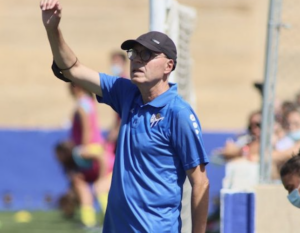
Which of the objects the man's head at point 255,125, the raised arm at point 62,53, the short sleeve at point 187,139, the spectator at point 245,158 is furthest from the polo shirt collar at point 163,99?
the man's head at point 255,125

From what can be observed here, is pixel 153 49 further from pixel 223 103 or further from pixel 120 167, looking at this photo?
pixel 223 103

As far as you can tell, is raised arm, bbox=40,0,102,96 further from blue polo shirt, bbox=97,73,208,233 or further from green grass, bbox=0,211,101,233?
green grass, bbox=0,211,101,233

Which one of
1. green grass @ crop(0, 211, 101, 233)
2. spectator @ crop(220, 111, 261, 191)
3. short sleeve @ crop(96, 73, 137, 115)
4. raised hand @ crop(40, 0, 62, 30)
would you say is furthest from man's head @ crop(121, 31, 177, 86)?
green grass @ crop(0, 211, 101, 233)

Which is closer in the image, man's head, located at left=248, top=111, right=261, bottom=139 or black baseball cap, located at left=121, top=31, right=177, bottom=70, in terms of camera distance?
black baseball cap, located at left=121, top=31, right=177, bottom=70

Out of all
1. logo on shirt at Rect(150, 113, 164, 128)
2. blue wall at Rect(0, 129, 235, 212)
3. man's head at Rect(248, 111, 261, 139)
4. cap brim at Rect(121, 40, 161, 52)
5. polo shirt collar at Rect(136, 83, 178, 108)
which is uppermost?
cap brim at Rect(121, 40, 161, 52)

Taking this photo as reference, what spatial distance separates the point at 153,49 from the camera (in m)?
5.03

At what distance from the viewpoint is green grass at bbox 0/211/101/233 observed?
37.2ft

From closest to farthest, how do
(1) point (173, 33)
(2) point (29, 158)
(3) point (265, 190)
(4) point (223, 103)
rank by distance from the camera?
(3) point (265, 190), (1) point (173, 33), (2) point (29, 158), (4) point (223, 103)

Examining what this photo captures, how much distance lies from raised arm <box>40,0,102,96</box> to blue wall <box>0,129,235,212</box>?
8.20 m

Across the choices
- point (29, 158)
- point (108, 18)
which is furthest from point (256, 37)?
point (29, 158)

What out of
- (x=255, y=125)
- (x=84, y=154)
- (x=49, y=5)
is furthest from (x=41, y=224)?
(x=49, y=5)

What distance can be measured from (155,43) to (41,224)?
23.7ft

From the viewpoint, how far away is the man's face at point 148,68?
504 centimetres

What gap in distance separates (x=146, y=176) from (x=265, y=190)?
1.77m
